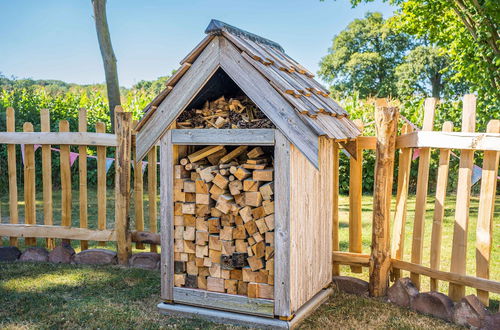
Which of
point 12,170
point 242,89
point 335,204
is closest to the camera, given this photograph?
point 242,89

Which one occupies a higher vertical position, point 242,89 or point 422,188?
point 242,89

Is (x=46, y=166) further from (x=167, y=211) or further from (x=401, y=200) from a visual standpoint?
(x=401, y=200)

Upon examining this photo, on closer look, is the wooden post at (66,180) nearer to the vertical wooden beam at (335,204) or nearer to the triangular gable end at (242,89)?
the triangular gable end at (242,89)

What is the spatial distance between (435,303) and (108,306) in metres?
2.88

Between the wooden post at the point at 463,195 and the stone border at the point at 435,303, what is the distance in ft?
0.74

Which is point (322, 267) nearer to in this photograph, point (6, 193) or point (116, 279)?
point (116, 279)

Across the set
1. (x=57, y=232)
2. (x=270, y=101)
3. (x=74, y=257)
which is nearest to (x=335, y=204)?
(x=270, y=101)

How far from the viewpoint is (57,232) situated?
595 centimetres

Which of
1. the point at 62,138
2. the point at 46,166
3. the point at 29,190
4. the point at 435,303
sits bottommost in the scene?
the point at 435,303

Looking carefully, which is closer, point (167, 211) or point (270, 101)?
point (270, 101)

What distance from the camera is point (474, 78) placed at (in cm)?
1244

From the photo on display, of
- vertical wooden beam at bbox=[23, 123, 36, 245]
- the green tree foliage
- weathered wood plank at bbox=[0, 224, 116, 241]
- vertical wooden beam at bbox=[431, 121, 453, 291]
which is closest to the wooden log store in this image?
vertical wooden beam at bbox=[431, 121, 453, 291]

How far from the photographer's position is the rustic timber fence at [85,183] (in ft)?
18.2

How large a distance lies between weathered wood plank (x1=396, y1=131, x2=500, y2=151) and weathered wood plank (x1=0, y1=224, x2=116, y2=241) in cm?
351
